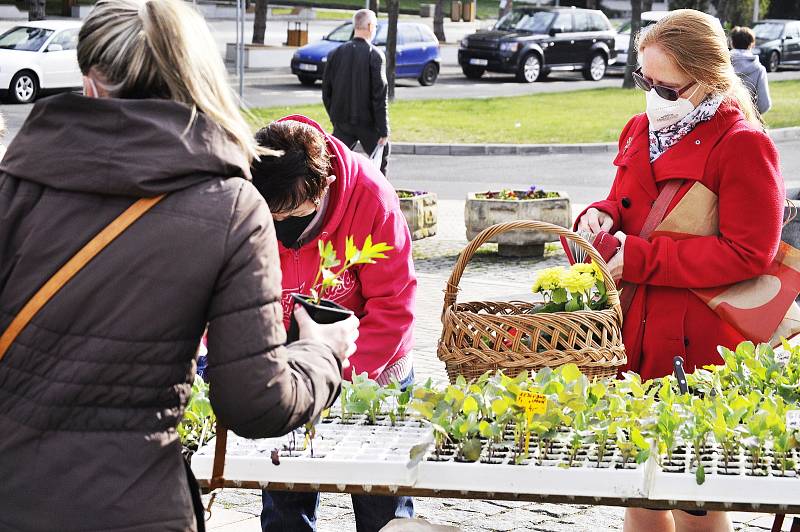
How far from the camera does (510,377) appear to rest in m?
3.26

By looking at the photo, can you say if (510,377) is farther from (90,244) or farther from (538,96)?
(538,96)

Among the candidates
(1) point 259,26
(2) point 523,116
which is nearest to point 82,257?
(2) point 523,116

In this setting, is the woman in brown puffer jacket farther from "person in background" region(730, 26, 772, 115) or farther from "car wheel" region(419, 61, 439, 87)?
"car wheel" region(419, 61, 439, 87)

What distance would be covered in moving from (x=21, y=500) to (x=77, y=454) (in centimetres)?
14

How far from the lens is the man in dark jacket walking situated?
1280 cm

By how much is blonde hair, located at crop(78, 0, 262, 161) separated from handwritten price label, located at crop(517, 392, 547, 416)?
108cm

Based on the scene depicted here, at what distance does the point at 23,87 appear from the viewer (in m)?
22.4

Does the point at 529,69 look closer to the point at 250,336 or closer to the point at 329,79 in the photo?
the point at 329,79

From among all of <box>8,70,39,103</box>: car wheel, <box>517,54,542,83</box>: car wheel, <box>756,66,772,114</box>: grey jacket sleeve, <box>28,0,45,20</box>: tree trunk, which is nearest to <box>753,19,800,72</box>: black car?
<box>517,54,542,83</box>: car wheel

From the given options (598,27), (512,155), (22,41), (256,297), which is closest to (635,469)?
(256,297)

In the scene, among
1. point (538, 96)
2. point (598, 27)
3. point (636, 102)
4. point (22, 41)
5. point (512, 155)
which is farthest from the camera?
point (598, 27)

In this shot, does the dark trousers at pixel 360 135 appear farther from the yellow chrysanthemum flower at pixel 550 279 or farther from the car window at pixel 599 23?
the car window at pixel 599 23

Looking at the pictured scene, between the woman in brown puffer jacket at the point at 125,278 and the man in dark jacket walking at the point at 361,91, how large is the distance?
10.7 meters

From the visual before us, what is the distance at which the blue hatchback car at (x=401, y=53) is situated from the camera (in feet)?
91.6
